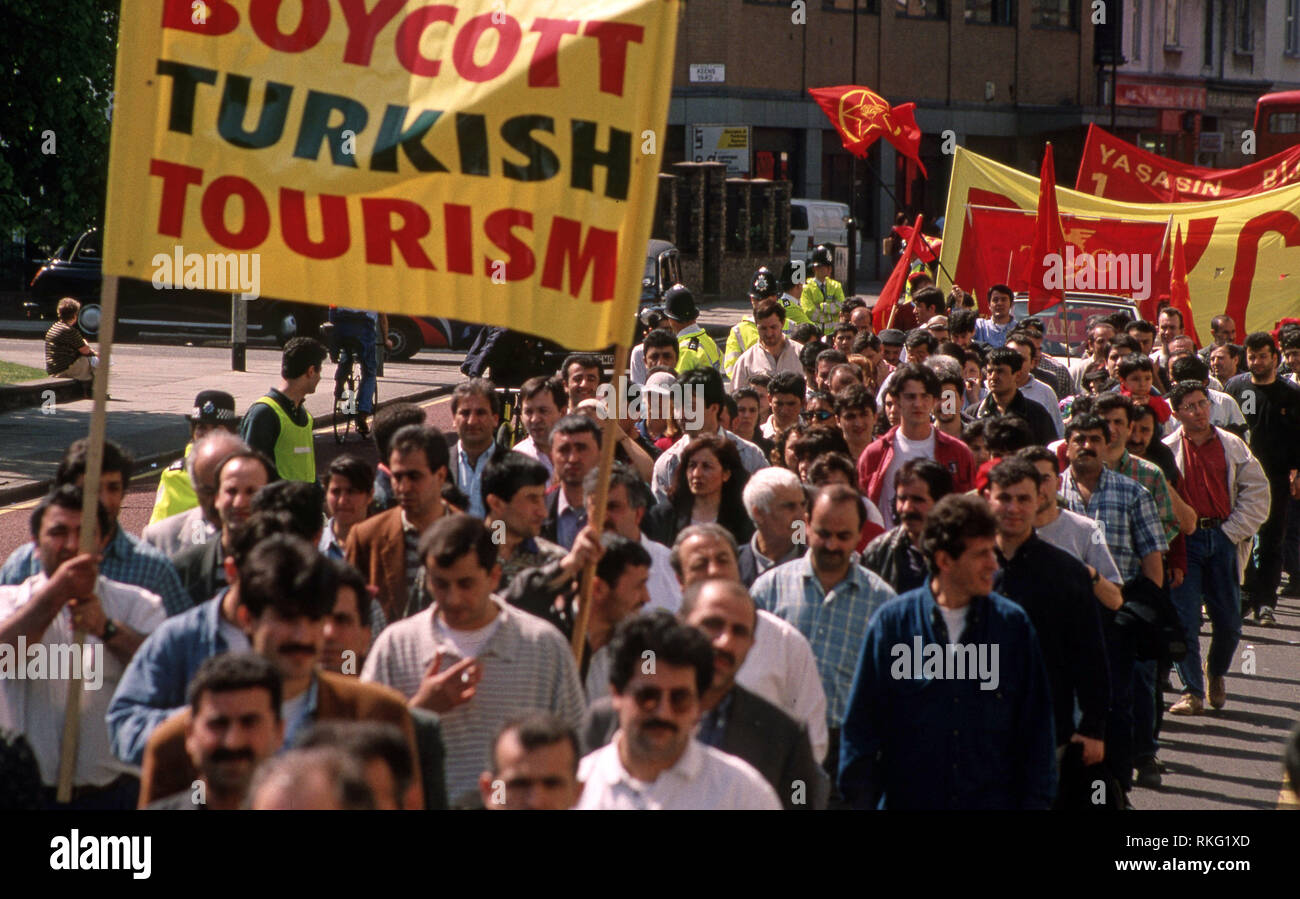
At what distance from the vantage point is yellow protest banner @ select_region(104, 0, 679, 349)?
17.2 feet

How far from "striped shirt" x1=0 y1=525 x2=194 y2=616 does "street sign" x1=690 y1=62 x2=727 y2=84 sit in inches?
1513

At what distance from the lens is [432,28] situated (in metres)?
5.45

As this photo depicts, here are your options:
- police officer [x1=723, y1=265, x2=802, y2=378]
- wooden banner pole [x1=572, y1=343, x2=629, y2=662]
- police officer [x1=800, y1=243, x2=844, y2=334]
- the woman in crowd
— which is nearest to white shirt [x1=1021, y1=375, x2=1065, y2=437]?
police officer [x1=723, y1=265, x2=802, y2=378]

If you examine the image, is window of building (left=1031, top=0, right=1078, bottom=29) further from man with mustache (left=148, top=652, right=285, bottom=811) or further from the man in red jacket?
man with mustache (left=148, top=652, right=285, bottom=811)

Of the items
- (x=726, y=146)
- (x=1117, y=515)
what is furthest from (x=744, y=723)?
(x=726, y=146)

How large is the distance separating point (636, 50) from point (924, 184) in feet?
143

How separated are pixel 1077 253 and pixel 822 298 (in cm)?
265

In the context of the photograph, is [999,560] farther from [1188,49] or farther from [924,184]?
[1188,49]

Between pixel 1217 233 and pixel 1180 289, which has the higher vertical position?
pixel 1217 233

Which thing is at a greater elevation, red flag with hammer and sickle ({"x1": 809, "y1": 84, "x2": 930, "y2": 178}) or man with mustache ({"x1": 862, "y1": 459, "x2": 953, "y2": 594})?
red flag with hammer and sickle ({"x1": 809, "y1": 84, "x2": 930, "y2": 178})

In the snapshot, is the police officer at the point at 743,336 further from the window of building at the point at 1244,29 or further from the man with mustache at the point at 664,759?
the window of building at the point at 1244,29

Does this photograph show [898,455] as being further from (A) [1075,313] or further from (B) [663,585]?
(A) [1075,313]

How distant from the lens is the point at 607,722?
179 inches

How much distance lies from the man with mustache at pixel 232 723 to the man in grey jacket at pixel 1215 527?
664 cm
